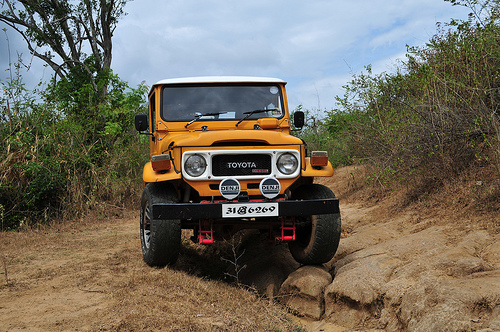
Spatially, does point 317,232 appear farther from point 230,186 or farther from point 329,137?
point 329,137

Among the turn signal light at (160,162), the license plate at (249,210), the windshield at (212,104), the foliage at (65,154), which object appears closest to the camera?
the license plate at (249,210)

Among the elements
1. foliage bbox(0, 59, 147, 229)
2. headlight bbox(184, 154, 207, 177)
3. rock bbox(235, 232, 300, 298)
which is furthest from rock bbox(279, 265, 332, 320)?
foliage bbox(0, 59, 147, 229)

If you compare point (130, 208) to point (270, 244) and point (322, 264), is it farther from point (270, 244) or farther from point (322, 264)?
point (322, 264)

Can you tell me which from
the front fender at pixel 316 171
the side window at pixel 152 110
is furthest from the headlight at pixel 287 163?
the side window at pixel 152 110

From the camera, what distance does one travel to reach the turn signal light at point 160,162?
4.83 metres

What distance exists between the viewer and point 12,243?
7.55 metres

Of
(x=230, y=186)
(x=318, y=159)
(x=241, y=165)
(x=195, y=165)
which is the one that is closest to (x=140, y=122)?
(x=195, y=165)

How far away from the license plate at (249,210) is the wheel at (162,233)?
1.92 feet

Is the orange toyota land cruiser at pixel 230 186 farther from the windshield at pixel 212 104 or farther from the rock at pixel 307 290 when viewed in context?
the rock at pixel 307 290

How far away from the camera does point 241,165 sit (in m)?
4.89

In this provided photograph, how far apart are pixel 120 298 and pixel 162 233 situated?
80cm

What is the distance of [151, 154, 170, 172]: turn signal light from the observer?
4.83 meters

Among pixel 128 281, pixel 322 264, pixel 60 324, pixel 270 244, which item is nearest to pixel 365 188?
pixel 270 244

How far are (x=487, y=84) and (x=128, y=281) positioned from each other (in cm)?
547
